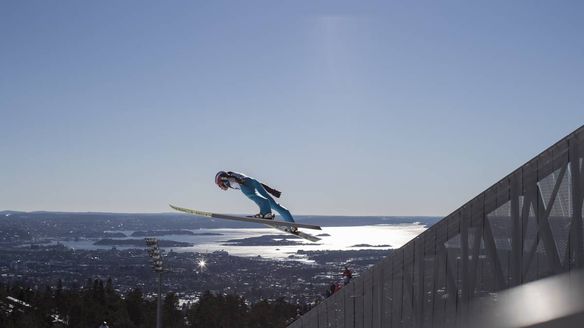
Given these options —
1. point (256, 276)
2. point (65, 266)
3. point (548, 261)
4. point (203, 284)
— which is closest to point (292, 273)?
point (256, 276)

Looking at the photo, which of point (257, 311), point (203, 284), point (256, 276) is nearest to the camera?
point (257, 311)

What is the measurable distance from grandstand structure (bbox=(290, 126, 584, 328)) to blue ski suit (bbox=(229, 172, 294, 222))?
346 cm

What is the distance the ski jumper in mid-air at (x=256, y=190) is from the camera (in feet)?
66.6

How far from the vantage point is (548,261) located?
11.9 m

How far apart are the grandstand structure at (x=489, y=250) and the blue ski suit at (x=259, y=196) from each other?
3.46 meters

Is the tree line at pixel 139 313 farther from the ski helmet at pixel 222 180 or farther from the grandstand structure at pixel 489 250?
the grandstand structure at pixel 489 250

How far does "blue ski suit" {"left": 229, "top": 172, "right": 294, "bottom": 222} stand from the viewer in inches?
799

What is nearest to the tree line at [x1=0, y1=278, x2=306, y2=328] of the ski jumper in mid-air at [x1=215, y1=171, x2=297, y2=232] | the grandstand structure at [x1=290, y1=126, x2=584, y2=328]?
the ski jumper in mid-air at [x1=215, y1=171, x2=297, y2=232]

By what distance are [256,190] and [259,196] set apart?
0.21 m

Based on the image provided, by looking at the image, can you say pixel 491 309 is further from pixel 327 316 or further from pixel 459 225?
pixel 327 316

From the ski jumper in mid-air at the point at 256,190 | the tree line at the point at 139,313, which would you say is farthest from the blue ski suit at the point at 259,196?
the tree line at the point at 139,313

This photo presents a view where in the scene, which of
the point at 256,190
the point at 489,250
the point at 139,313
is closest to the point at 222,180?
the point at 256,190

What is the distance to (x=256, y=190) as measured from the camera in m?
20.6

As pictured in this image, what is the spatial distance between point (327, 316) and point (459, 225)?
292 inches
